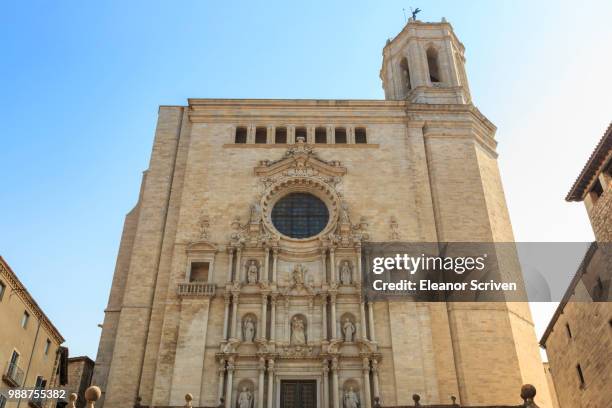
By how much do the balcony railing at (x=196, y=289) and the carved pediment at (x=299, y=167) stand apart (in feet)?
17.0

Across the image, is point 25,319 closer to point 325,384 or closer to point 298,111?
point 325,384

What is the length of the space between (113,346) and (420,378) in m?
9.78

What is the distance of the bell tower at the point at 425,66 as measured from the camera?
2658cm

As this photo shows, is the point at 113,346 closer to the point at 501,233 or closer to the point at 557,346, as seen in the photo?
the point at 501,233

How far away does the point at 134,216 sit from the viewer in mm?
23031

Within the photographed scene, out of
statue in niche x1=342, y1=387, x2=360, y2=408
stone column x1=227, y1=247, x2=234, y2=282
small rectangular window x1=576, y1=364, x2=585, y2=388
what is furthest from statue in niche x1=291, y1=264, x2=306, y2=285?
small rectangular window x1=576, y1=364, x2=585, y2=388


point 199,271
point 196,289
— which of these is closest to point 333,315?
point 196,289

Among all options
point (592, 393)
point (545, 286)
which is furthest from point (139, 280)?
point (592, 393)

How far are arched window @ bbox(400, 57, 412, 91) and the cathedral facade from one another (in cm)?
163

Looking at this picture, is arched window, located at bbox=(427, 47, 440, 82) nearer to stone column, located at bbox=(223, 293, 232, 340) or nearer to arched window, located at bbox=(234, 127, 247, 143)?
arched window, located at bbox=(234, 127, 247, 143)

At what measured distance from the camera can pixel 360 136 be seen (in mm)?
25000

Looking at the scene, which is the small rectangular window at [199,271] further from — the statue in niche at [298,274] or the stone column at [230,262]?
the statue in niche at [298,274]

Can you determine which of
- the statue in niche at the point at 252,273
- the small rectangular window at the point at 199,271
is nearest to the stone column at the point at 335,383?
the statue in niche at the point at 252,273

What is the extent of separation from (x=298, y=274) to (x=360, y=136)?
7498 mm
